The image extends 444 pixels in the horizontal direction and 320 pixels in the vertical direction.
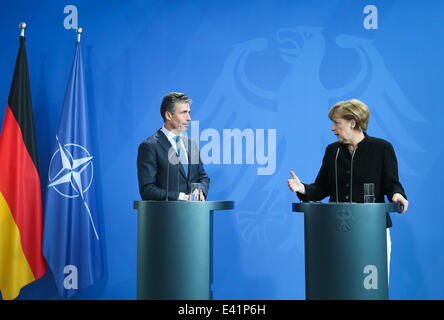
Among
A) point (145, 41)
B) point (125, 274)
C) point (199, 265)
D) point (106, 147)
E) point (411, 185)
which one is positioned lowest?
point (125, 274)

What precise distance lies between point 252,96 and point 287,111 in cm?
34

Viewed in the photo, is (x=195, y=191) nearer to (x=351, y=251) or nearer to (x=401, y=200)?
(x=351, y=251)

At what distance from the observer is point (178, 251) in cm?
214

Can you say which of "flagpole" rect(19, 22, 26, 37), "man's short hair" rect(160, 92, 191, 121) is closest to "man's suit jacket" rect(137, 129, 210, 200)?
"man's short hair" rect(160, 92, 191, 121)

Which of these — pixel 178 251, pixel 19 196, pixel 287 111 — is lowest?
pixel 178 251

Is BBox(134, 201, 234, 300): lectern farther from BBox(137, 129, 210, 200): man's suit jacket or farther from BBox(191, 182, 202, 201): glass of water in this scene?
BBox(137, 129, 210, 200): man's suit jacket

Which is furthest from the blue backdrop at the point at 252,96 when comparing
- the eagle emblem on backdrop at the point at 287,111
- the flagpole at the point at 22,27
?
the flagpole at the point at 22,27

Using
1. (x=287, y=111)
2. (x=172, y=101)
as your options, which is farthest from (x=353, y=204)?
(x=287, y=111)

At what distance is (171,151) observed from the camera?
103 inches

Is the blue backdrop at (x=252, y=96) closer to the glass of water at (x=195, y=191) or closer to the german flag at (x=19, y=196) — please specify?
the german flag at (x=19, y=196)

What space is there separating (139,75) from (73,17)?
2.66 ft

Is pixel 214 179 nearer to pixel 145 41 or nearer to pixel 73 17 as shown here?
pixel 145 41

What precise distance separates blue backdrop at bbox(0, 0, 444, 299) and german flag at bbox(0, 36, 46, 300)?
24 cm
